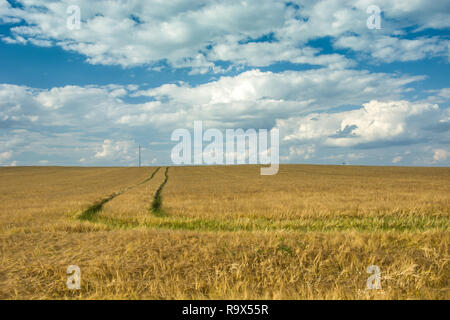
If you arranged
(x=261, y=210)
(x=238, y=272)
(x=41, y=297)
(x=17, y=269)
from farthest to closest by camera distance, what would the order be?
(x=261, y=210) < (x=17, y=269) < (x=238, y=272) < (x=41, y=297)

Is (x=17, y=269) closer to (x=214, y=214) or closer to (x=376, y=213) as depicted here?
(x=214, y=214)

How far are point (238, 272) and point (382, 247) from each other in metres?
5.32

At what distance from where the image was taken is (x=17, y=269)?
8750 mm

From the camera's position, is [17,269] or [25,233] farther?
[25,233]

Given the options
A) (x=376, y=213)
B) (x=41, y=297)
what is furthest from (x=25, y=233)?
(x=376, y=213)

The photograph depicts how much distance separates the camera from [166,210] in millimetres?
19250

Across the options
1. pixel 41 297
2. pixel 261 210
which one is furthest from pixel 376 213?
pixel 41 297

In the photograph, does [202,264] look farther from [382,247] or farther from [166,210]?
[166,210]

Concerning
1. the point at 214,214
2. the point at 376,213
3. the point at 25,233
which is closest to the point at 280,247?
the point at 214,214

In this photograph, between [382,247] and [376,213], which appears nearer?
[382,247]
